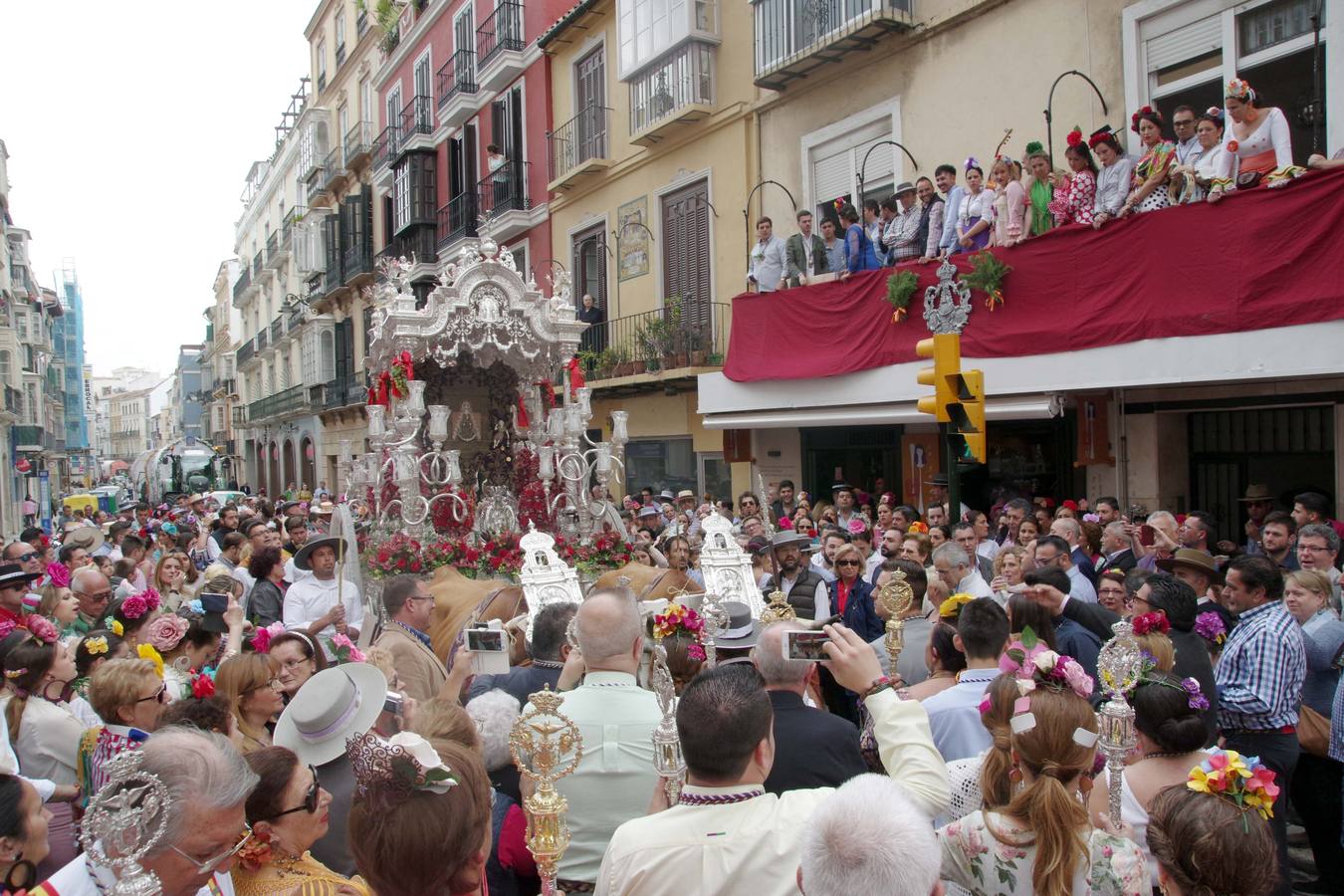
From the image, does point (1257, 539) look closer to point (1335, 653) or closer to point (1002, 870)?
point (1335, 653)

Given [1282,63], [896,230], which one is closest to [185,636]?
[896,230]

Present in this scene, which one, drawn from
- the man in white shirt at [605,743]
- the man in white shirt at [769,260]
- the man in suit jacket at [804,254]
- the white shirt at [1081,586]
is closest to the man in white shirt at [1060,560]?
the white shirt at [1081,586]

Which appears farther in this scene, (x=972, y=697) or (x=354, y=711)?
(x=972, y=697)

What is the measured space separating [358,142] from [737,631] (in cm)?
2851

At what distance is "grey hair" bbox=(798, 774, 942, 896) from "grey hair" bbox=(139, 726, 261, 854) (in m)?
1.39

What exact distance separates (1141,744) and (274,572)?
6.47 metres

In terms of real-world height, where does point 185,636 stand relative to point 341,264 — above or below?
below

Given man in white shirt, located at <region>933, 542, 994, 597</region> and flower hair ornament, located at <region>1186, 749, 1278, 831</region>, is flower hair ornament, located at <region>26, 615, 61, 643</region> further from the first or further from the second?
man in white shirt, located at <region>933, 542, 994, 597</region>

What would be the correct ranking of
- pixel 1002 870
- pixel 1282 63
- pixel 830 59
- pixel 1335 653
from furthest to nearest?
pixel 830 59
pixel 1282 63
pixel 1335 653
pixel 1002 870

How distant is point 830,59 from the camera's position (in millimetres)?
13930

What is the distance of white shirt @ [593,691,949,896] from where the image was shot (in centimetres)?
238

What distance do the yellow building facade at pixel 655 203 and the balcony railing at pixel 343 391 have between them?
31.3 feet

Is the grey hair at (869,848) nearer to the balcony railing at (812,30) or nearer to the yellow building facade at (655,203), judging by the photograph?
the balcony railing at (812,30)

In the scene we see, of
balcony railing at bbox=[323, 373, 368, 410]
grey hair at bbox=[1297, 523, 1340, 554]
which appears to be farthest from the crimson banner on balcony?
balcony railing at bbox=[323, 373, 368, 410]
